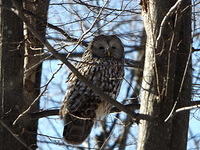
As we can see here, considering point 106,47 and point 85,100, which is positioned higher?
point 106,47

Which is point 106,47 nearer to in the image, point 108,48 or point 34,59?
point 108,48

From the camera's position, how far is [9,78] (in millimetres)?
5340

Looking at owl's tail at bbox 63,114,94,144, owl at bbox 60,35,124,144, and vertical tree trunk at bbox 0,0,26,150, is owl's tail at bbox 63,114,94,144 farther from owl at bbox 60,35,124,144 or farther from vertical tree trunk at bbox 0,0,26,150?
vertical tree trunk at bbox 0,0,26,150

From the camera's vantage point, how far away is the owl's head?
22.6ft

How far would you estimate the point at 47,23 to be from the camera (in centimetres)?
562

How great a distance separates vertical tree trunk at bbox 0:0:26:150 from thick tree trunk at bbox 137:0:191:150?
1.27m

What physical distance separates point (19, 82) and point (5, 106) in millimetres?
264

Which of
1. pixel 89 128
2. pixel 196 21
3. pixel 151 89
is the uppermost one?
pixel 196 21

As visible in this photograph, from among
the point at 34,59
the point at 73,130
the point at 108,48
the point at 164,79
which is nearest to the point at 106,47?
the point at 108,48

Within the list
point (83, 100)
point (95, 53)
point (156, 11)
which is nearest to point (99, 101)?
point (83, 100)

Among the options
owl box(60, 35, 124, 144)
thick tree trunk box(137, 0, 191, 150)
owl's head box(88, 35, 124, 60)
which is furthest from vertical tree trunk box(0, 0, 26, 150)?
owl's head box(88, 35, 124, 60)

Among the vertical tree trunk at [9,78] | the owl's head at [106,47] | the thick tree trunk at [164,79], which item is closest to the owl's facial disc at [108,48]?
the owl's head at [106,47]

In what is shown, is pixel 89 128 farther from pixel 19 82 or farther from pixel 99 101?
pixel 19 82

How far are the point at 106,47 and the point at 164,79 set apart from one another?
2286 millimetres
